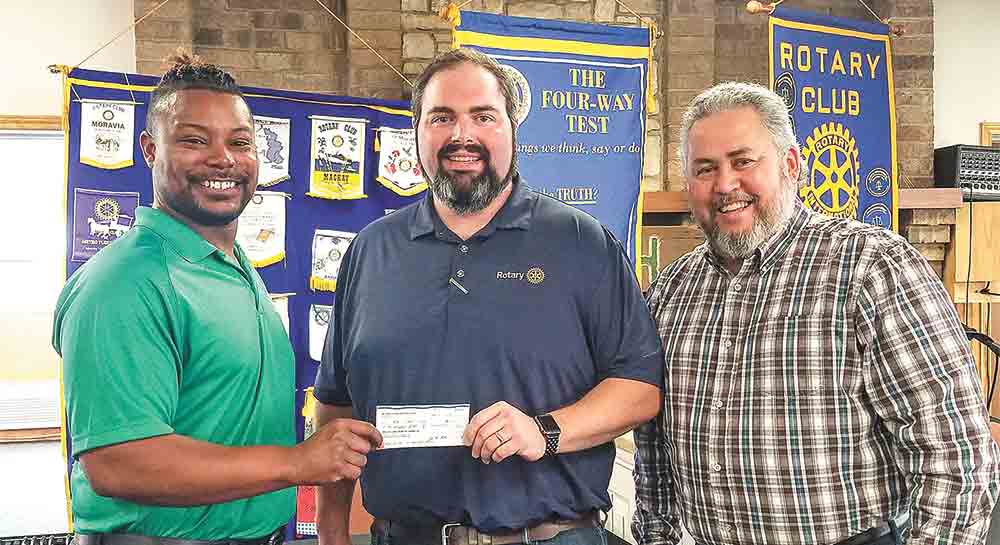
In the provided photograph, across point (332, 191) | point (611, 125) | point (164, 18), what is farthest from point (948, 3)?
point (164, 18)

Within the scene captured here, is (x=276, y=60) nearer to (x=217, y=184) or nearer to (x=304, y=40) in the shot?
(x=304, y=40)

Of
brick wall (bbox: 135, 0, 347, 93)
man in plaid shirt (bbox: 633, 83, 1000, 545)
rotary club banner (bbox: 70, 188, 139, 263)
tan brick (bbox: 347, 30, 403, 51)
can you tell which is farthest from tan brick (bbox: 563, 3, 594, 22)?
man in plaid shirt (bbox: 633, 83, 1000, 545)

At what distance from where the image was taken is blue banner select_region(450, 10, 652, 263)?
4.11 metres

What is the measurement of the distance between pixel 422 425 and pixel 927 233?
497cm

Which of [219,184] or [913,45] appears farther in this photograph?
[913,45]

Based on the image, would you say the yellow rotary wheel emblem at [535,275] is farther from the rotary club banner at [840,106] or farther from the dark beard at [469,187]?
the rotary club banner at [840,106]

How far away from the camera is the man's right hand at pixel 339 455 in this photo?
62.4 inches

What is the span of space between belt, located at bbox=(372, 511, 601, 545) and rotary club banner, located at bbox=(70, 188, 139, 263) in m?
2.44

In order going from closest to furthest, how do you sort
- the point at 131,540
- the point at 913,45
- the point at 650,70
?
1. the point at 131,540
2. the point at 650,70
3. the point at 913,45

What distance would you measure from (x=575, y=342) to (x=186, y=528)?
2.69 feet

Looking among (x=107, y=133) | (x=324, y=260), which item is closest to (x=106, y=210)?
(x=107, y=133)

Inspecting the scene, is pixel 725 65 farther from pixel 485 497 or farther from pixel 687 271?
pixel 485 497

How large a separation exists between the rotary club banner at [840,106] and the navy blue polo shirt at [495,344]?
297 cm

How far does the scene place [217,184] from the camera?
69.7 inches
